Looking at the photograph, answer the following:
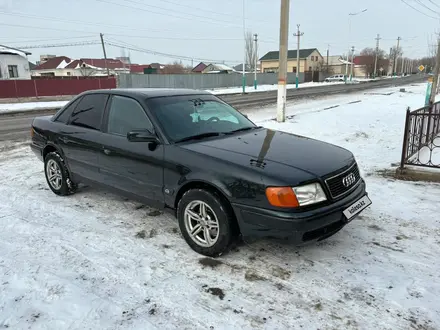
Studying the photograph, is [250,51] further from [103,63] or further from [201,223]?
[201,223]

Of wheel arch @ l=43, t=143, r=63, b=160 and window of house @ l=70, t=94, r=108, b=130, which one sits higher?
window of house @ l=70, t=94, r=108, b=130

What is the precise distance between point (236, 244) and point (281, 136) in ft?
4.69

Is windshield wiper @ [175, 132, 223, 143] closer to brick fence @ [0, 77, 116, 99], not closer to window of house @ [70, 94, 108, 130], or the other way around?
window of house @ [70, 94, 108, 130]

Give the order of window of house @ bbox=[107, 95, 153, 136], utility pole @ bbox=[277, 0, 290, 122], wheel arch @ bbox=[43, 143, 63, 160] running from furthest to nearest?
utility pole @ bbox=[277, 0, 290, 122] < wheel arch @ bbox=[43, 143, 63, 160] < window of house @ bbox=[107, 95, 153, 136]

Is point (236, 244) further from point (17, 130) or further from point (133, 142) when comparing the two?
point (17, 130)

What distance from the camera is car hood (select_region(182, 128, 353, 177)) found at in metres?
3.42

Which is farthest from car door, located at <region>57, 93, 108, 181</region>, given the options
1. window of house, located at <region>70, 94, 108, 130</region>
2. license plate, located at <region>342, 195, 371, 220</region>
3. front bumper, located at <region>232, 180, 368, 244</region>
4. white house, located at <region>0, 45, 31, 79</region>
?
white house, located at <region>0, 45, 31, 79</region>

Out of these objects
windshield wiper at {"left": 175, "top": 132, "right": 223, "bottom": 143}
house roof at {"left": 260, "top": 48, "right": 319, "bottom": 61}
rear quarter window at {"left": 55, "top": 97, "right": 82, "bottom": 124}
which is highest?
house roof at {"left": 260, "top": 48, "right": 319, "bottom": 61}

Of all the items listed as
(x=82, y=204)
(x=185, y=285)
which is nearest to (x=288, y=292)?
(x=185, y=285)

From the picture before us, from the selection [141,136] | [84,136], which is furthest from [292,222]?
[84,136]

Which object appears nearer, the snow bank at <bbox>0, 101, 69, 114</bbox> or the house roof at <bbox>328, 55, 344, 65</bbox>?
the snow bank at <bbox>0, 101, 69, 114</bbox>

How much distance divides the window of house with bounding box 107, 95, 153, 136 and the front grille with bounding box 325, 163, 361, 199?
1961mm

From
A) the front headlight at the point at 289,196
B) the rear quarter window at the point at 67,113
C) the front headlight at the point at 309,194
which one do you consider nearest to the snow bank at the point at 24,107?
the rear quarter window at the point at 67,113

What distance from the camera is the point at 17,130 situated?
12.7 metres
